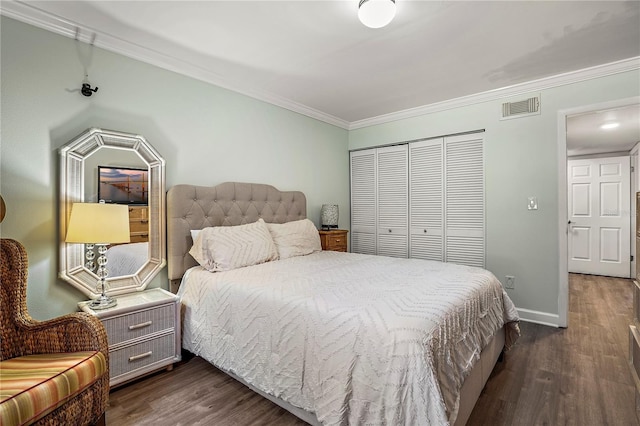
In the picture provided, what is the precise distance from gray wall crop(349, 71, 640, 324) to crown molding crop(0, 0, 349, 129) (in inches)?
96.4

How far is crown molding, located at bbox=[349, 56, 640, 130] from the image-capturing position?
282 centimetres

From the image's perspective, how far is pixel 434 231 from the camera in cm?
394

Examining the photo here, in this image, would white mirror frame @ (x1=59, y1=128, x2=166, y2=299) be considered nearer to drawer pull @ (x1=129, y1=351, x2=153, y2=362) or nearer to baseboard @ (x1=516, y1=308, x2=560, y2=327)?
drawer pull @ (x1=129, y1=351, x2=153, y2=362)

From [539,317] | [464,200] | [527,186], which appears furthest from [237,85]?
[539,317]

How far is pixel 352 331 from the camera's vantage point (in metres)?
1.45

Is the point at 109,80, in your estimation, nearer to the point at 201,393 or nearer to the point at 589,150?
the point at 201,393

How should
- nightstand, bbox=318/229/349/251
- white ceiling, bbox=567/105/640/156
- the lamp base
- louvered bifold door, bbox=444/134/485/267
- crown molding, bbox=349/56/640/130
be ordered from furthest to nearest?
nightstand, bbox=318/229/349/251 < white ceiling, bbox=567/105/640/156 < louvered bifold door, bbox=444/134/485/267 < crown molding, bbox=349/56/640/130 < the lamp base

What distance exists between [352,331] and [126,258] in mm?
1915

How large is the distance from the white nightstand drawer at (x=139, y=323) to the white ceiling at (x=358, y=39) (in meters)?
1.98

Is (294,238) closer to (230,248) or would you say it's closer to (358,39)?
(230,248)

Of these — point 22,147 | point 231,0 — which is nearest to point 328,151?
point 231,0

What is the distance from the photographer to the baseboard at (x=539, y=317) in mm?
3160

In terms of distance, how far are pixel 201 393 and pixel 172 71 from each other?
8.32 feet

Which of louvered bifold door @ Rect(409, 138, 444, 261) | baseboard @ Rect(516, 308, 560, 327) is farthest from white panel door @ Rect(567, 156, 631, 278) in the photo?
louvered bifold door @ Rect(409, 138, 444, 261)
